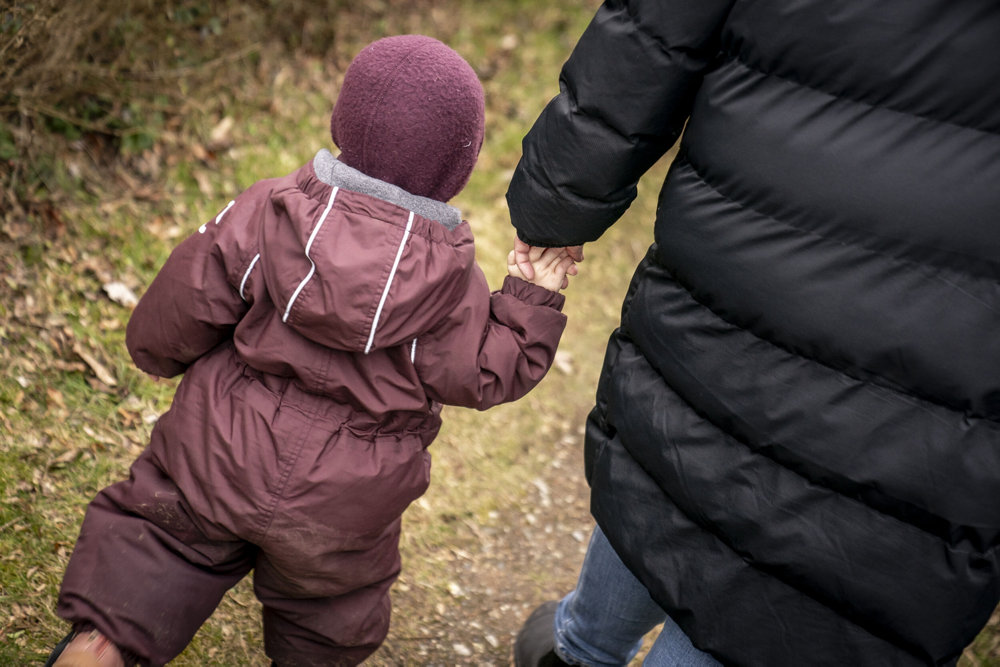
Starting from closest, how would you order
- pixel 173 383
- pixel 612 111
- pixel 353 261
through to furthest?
1. pixel 612 111
2. pixel 353 261
3. pixel 173 383

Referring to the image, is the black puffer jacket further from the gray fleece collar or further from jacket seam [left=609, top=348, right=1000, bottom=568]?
the gray fleece collar

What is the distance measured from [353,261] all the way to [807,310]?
975mm

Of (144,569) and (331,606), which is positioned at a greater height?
(144,569)

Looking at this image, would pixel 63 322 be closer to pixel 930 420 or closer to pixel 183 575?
pixel 183 575

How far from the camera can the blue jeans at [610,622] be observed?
6.63 feet

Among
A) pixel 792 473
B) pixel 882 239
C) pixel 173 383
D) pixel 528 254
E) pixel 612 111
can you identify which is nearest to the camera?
pixel 882 239

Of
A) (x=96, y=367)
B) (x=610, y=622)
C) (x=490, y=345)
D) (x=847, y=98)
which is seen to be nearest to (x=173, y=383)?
(x=96, y=367)

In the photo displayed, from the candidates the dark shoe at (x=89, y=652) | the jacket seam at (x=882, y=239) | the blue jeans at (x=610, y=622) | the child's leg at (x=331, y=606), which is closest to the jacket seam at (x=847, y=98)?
the jacket seam at (x=882, y=239)

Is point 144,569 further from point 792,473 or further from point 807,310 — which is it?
point 807,310

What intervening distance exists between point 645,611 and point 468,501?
1782 mm

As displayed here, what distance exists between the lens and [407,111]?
2074 mm

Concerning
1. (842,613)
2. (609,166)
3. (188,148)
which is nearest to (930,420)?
(842,613)

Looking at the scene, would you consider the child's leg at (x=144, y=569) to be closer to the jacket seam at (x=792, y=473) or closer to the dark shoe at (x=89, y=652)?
the dark shoe at (x=89, y=652)

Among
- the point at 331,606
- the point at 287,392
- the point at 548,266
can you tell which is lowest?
the point at 331,606
